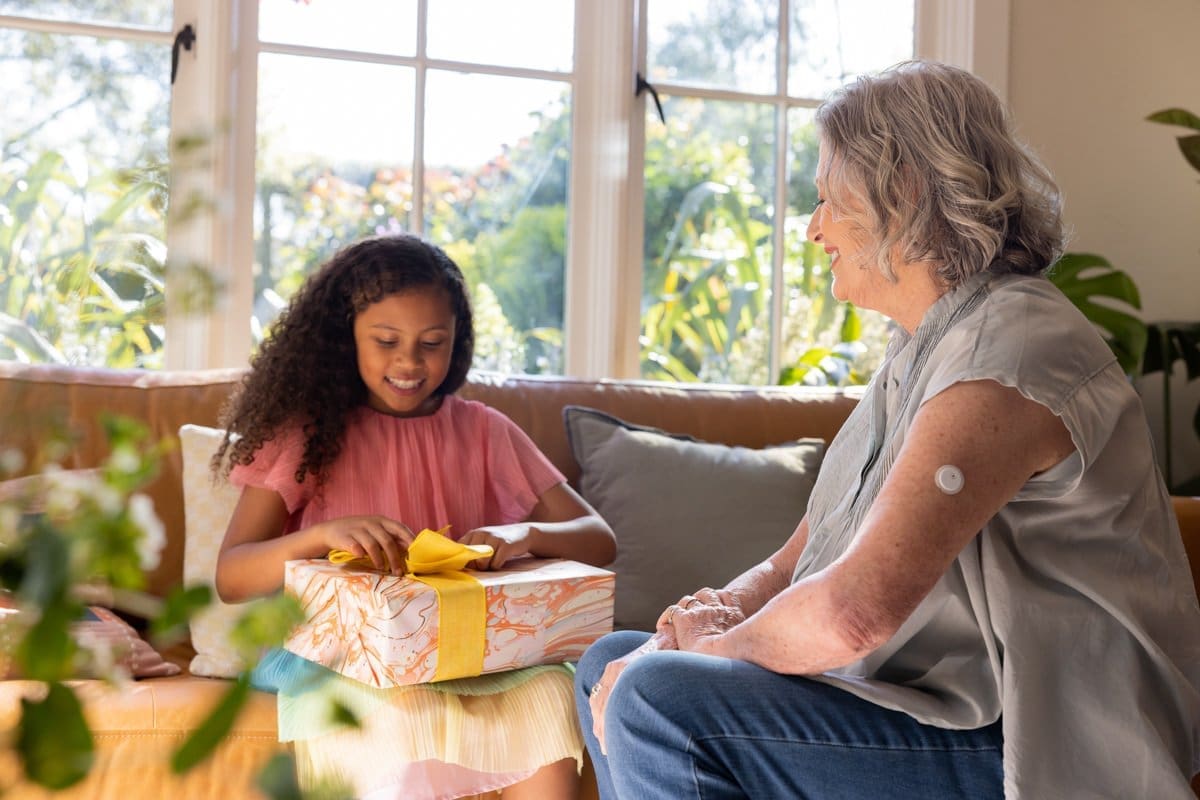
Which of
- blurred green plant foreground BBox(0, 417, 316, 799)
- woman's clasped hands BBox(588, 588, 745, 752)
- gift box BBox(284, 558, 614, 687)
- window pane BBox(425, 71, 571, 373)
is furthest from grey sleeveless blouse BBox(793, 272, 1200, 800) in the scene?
window pane BBox(425, 71, 571, 373)

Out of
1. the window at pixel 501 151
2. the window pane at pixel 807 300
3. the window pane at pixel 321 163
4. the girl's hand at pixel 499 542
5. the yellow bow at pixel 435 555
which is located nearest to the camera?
the yellow bow at pixel 435 555

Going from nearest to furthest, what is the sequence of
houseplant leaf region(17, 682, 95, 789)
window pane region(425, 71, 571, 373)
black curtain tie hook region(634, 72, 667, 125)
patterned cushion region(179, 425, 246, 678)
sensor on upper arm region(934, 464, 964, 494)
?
houseplant leaf region(17, 682, 95, 789) → sensor on upper arm region(934, 464, 964, 494) → patterned cushion region(179, 425, 246, 678) → window pane region(425, 71, 571, 373) → black curtain tie hook region(634, 72, 667, 125)

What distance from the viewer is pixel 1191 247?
11.9 feet

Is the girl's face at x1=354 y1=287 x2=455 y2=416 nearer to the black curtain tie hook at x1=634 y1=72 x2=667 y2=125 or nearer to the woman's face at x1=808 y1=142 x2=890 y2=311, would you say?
the woman's face at x1=808 y1=142 x2=890 y2=311

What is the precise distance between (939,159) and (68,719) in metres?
1.35

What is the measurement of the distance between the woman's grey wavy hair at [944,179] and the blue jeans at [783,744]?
0.54 meters

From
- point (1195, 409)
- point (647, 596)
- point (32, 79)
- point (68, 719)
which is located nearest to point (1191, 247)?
point (1195, 409)

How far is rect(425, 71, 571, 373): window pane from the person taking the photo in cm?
310

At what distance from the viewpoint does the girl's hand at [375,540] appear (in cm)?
180

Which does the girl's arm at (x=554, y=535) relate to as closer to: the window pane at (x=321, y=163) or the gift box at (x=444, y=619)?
the gift box at (x=444, y=619)

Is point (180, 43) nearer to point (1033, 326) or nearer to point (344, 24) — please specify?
point (344, 24)

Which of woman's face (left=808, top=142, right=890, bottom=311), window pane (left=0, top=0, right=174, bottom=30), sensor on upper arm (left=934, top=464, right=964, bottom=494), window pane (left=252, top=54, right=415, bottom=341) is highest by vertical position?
window pane (left=0, top=0, right=174, bottom=30)

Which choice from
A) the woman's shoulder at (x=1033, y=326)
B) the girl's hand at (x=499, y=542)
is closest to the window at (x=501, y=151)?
the girl's hand at (x=499, y=542)

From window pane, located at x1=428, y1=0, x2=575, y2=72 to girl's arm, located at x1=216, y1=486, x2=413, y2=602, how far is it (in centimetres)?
147
